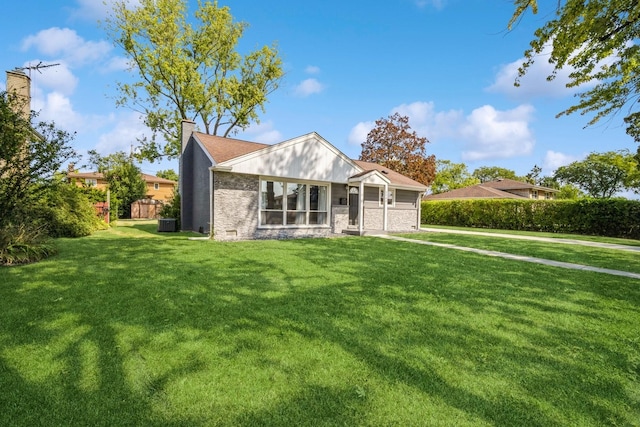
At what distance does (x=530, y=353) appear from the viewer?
334cm

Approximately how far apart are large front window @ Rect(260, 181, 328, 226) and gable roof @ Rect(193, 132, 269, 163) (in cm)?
186

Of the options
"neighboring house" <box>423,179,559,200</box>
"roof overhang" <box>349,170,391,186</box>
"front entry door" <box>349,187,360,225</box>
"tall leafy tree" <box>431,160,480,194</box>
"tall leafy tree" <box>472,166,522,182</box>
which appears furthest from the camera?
"tall leafy tree" <box>472,166,522,182</box>

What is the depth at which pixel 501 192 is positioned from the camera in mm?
35531

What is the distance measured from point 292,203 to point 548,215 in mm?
17410

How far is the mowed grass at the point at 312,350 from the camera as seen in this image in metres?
2.36

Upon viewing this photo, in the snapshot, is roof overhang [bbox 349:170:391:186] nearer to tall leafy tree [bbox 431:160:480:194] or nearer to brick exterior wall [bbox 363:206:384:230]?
brick exterior wall [bbox 363:206:384:230]

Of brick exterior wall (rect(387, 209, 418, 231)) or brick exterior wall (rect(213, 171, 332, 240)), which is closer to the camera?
brick exterior wall (rect(213, 171, 332, 240))

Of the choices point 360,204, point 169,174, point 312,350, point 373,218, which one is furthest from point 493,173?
point 312,350

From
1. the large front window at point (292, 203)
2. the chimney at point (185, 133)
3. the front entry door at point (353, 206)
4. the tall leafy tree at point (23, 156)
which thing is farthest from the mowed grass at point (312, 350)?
the chimney at point (185, 133)

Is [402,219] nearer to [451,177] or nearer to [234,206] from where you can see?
[234,206]

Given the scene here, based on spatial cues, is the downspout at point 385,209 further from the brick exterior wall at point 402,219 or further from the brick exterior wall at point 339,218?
the brick exterior wall at point 339,218

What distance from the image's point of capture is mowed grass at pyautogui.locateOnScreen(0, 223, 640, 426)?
2.36 metres

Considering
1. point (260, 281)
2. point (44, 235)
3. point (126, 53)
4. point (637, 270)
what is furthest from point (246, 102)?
point (637, 270)

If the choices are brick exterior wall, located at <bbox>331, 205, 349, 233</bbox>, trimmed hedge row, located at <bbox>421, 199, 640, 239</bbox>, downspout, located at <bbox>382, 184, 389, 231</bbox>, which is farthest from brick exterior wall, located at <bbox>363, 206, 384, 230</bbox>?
trimmed hedge row, located at <bbox>421, 199, 640, 239</bbox>
